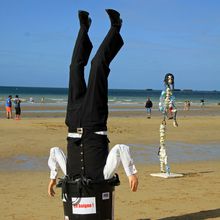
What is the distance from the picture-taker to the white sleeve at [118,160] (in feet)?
16.1

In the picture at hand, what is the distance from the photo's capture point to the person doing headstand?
4938 mm

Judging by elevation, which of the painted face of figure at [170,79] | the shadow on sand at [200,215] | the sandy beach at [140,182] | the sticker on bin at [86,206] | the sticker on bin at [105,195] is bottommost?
the sandy beach at [140,182]

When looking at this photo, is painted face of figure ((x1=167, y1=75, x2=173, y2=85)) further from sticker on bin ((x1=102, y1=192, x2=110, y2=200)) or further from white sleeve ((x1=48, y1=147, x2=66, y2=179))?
sticker on bin ((x1=102, y1=192, x2=110, y2=200))

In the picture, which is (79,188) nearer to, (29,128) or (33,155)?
(33,155)

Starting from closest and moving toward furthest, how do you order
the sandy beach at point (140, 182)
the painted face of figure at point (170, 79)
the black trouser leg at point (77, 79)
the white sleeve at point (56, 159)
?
the black trouser leg at point (77, 79), the white sleeve at point (56, 159), the sandy beach at point (140, 182), the painted face of figure at point (170, 79)

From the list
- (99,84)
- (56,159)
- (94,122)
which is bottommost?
(56,159)

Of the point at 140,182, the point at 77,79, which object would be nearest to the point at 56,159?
the point at 77,79

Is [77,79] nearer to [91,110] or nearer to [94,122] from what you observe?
[91,110]

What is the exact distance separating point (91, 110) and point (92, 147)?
1.24 ft

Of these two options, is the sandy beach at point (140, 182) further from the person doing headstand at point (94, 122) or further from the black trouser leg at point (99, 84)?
the black trouser leg at point (99, 84)

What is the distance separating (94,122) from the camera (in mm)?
4934

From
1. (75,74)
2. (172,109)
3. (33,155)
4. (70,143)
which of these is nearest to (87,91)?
(75,74)

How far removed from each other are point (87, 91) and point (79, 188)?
99 cm

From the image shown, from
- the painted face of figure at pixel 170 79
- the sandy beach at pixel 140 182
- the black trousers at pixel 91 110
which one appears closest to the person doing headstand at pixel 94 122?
the black trousers at pixel 91 110
